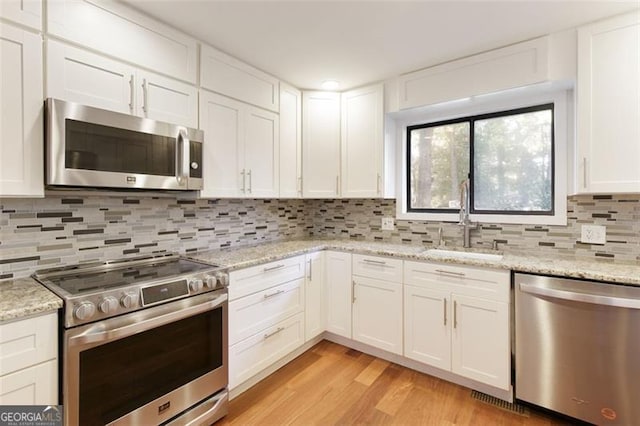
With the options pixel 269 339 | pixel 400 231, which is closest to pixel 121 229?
pixel 269 339

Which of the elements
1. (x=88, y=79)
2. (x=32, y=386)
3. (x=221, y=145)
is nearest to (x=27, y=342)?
(x=32, y=386)

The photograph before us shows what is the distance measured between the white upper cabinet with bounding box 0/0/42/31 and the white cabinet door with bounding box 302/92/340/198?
6.15ft

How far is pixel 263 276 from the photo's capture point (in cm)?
213

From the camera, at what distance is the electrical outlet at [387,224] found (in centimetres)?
294

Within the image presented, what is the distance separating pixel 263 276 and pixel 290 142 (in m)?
1.26

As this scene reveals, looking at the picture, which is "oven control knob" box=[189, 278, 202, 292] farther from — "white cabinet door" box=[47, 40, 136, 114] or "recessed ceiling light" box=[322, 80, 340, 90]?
"recessed ceiling light" box=[322, 80, 340, 90]

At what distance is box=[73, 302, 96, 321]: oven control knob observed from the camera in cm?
124

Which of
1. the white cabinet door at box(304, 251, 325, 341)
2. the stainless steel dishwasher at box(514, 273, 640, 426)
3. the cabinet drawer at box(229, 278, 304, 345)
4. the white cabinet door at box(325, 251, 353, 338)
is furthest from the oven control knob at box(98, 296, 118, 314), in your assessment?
the stainless steel dishwasher at box(514, 273, 640, 426)

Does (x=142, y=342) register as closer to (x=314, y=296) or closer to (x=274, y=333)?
(x=274, y=333)

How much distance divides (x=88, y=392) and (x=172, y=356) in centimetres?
36

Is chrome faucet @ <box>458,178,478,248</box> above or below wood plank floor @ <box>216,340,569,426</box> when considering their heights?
above

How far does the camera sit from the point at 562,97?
2199 millimetres

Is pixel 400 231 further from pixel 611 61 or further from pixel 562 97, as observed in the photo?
pixel 611 61

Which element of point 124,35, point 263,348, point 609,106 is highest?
point 124,35
